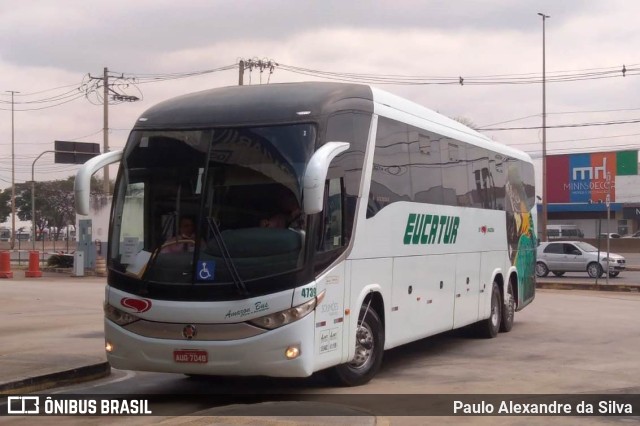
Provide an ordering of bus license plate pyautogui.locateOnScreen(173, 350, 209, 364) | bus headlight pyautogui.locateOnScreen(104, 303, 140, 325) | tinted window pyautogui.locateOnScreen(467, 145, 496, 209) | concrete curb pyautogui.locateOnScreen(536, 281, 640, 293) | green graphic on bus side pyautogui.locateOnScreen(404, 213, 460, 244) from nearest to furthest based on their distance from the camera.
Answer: bus license plate pyautogui.locateOnScreen(173, 350, 209, 364), bus headlight pyautogui.locateOnScreen(104, 303, 140, 325), green graphic on bus side pyautogui.locateOnScreen(404, 213, 460, 244), tinted window pyautogui.locateOnScreen(467, 145, 496, 209), concrete curb pyautogui.locateOnScreen(536, 281, 640, 293)

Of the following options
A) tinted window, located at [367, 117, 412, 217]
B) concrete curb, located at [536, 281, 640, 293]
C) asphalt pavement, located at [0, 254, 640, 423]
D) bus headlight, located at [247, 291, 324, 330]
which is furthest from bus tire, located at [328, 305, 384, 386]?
concrete curb, located at [536, 281, 640, 293]

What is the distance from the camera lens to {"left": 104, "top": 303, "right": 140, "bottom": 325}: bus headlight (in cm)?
943

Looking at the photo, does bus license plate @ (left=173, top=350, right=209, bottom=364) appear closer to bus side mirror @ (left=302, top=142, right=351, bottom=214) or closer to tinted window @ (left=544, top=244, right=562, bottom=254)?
bus side mirror @ (left=302, top=142, right=351, bottom=214)

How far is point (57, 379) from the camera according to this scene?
11.0 meters

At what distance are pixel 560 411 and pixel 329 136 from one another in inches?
147

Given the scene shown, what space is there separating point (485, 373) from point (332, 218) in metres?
3.52

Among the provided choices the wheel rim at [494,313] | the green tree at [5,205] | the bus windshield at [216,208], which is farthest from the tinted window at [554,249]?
the green tree at [5,205]

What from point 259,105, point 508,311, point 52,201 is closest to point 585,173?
point 508,311

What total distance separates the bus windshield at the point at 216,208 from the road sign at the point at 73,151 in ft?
115

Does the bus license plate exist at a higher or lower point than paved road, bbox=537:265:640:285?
higher

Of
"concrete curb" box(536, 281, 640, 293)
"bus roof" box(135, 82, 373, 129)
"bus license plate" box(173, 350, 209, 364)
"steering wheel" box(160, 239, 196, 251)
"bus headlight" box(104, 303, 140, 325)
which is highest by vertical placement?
"bus roof" box(135, 82, 373, 129)

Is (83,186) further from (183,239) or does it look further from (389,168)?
(389,168)

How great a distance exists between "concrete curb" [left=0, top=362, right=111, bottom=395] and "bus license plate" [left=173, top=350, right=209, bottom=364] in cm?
241

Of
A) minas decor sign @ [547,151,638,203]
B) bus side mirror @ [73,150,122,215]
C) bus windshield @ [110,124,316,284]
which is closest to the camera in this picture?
bus windshield @ [110,124,316,284]
